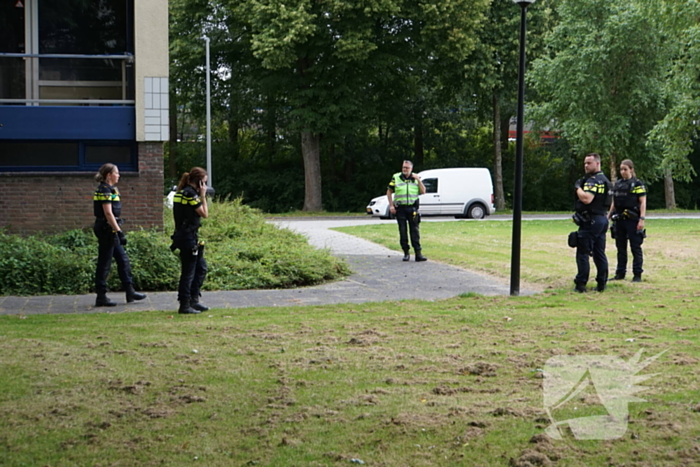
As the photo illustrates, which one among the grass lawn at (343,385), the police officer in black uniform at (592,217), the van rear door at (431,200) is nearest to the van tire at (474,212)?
the van rear door at (431,200)

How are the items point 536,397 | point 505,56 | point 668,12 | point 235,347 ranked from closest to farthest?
1. point 536,397
2. point 235,347
3. point 668,12
4. point 505,56

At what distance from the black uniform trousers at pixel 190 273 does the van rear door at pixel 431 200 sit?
25.0 metres

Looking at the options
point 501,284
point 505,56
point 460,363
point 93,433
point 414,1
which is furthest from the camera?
point 505,56

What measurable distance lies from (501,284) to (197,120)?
3356cm

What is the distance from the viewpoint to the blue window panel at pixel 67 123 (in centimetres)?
1420

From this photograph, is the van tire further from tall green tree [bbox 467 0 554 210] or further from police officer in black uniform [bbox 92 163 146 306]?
police officer in black uniform [bbox 92 163 146 306]

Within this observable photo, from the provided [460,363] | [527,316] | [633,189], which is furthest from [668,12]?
[460,363]

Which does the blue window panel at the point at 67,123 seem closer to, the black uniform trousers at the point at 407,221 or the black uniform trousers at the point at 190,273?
the black uniform trousers at the point at 407,221

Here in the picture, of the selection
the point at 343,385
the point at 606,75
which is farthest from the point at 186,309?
the point at 606,75

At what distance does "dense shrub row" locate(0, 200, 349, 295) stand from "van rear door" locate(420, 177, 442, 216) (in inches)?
786

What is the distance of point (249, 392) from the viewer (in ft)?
19.1

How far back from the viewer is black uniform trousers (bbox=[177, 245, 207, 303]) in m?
9.53

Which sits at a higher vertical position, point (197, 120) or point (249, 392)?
point (197, 120)

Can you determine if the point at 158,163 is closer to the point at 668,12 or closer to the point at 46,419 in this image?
the point at 46,419
